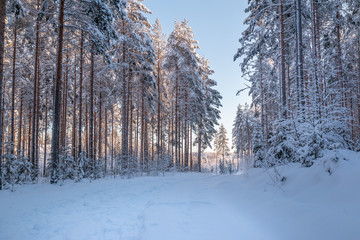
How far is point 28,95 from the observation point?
666 inches

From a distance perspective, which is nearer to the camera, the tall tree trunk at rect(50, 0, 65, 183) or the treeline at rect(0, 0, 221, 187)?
the tall tree trunk at rect(50, 0, 65, 183)

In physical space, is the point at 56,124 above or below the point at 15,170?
above

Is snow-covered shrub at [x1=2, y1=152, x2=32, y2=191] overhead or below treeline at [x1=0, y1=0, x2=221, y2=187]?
below

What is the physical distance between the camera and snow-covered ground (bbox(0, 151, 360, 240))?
3.00 meters

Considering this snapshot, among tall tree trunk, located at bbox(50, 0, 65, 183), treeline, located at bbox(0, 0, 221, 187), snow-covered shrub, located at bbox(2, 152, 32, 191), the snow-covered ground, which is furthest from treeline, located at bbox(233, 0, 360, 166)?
snow-covered shrub, located at bbox(2, 152, 32, 191)

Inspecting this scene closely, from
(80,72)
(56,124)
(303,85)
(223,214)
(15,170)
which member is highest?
(80,72)

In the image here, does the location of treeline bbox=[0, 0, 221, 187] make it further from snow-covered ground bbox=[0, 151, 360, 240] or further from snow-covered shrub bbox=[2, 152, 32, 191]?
snow-covered ground bbox=[0, 151, 360, 240]

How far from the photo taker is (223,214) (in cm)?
413

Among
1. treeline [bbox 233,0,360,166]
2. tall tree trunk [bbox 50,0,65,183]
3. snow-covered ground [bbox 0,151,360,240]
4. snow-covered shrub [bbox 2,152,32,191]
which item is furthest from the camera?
tall tree trunk [bbox 50,0,65,183]

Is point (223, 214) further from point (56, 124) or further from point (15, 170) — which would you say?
Result: point (15, 170)

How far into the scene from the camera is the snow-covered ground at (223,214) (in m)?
3.00

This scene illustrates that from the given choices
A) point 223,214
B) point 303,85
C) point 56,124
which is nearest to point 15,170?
point 56,124

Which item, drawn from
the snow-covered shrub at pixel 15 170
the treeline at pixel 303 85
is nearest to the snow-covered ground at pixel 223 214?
the treeline at pixel 303 85

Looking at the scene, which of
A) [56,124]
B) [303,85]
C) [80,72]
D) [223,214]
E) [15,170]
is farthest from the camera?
[80,72]
